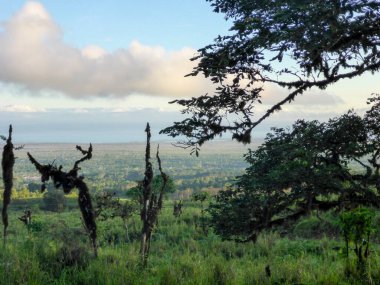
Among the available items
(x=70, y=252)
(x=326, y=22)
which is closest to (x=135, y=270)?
(x=70, y=252)

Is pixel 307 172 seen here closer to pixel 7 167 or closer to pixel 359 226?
pixel 359 226

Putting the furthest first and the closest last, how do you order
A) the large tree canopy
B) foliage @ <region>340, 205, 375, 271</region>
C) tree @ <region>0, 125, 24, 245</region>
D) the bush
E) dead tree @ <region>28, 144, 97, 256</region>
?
the bush → dead tree @ <region>28, 144, 97, 256</region> → tree @ <region>0, 125, 24, 245</region> → the large tree canopy → foliage @ <region>340, 205, 375, 271</region>

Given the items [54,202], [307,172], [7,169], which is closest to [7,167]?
[7,169]

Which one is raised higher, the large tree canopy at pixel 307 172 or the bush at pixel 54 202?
the large tree canopy at pixel 307 172

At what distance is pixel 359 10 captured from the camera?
533 centimetres

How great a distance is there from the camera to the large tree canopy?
7.71 meters

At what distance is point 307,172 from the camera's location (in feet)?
25.5

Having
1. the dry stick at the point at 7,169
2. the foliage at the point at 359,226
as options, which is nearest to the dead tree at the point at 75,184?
the dry stick at the point at 7,169

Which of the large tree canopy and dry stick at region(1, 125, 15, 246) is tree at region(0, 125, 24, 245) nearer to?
dry stick at region(1, 125, 15, 246)

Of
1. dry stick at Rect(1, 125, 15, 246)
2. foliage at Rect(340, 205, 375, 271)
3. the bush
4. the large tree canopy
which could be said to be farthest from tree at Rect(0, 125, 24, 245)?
the bush

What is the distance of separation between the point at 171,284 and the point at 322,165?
140 inches

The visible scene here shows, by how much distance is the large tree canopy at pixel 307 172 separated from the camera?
25.3 ft

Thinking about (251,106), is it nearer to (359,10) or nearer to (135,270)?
(359,10)

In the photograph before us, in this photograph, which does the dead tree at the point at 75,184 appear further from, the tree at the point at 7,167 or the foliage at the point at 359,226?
the foliage at the point at 359,226
